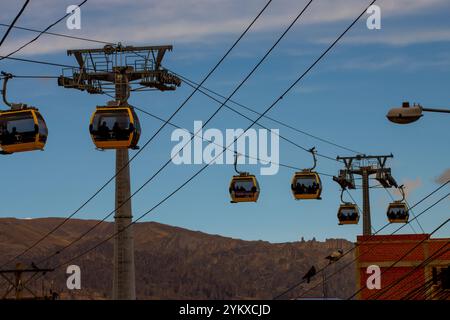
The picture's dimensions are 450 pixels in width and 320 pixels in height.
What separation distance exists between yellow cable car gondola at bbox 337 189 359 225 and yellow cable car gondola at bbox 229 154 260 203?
21.2 metres

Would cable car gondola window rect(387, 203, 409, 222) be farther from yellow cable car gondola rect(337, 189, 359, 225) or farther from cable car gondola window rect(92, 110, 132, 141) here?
cable car gondola window rect(92, 110, 132, 141)

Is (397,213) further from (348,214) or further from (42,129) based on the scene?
(42,129)

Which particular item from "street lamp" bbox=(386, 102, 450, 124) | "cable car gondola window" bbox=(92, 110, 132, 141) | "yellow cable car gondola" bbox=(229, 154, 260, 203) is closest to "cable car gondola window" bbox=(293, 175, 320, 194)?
"yellow cable car gondola" bbox=(229, 154, 260, 203)

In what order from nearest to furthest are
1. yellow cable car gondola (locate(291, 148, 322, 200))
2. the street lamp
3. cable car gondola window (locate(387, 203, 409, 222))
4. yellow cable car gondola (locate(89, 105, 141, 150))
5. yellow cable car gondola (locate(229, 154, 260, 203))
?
1. the street lamp
2. yellow cable car gondola (locate(89, 105, 141, 150))
3. yellow cable car gondola (locate(229, 154, 260, 203))
4. yellow cable car gondola (locate(291, 148, 322, 200))
5. cable car gondola window (locate(387, 203, 409, 222))

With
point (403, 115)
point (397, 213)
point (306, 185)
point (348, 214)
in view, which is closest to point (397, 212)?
point (397, 213)

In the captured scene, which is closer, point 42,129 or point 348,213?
point 42,129

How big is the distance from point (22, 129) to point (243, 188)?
14.0m

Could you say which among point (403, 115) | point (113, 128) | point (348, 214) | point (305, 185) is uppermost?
point (348, 214)

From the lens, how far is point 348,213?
58.1 metres

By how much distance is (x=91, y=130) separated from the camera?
25.7m

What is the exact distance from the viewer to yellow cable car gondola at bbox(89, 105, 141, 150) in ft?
84.1
